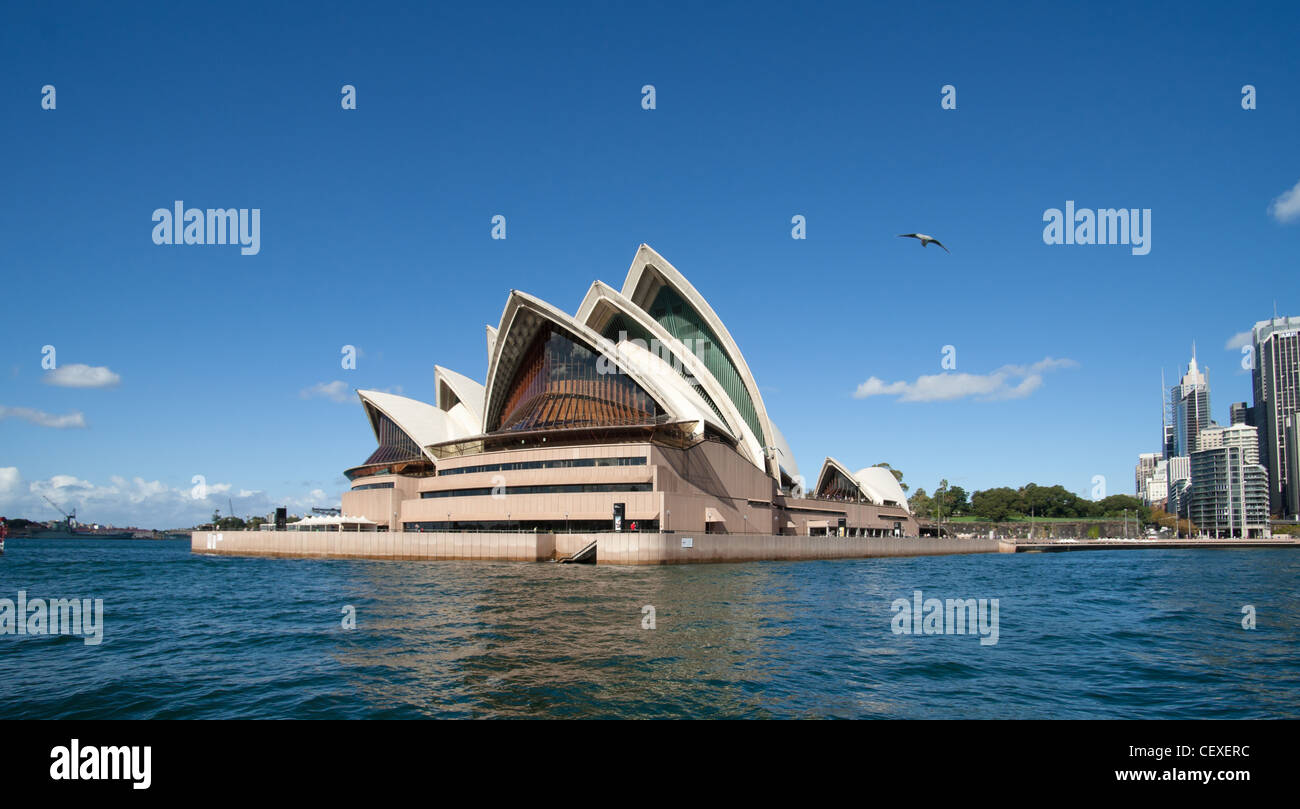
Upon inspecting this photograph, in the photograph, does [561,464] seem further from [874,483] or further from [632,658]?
→ [874,483]

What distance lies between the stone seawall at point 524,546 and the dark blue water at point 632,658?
14.6 m

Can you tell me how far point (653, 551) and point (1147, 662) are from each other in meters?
29.7

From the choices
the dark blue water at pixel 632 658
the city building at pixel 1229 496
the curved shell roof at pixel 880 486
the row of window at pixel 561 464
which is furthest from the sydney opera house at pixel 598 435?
the city building at pixel 1229 496

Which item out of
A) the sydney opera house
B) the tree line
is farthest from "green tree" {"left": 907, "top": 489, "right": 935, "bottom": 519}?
the sydney opera house

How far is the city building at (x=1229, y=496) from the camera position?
144 m

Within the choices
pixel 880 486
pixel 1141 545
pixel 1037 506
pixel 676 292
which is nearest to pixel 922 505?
pixel 1037 506

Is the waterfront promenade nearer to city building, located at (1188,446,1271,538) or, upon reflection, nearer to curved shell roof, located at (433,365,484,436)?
city building, located at (1188,446,1271,538)

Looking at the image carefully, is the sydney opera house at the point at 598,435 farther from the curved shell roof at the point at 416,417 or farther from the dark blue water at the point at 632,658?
the dark blue water at the point at 632,658

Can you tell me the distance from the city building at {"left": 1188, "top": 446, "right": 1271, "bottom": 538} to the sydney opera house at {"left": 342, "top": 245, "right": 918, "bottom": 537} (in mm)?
110820

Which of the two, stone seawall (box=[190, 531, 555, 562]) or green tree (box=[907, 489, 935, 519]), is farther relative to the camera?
green tree (box=[907, 489, 935, 519])

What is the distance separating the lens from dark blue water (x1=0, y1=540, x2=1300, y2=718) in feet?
36.9

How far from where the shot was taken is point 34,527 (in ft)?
603

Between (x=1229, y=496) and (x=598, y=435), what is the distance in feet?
486
